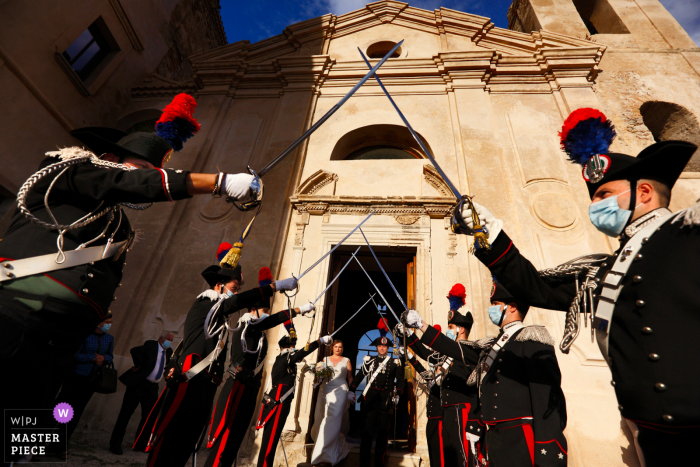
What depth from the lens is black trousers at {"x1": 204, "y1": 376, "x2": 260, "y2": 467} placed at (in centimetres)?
400

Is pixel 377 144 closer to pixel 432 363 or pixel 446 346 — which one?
pixel 432 363

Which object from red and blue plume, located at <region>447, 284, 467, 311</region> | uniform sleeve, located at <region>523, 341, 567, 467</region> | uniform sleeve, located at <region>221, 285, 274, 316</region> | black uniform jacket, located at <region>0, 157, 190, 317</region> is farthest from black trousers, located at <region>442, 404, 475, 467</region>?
black uniform jacket, located at <region>0, 157, 190, 317</region>

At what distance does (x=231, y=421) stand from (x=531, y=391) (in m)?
3.34

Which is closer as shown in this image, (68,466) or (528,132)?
(68,466)

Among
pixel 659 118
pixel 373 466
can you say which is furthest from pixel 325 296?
pixel 659 118

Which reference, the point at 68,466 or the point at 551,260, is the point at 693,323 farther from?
the point at 551,260

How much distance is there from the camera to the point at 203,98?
33.2ft

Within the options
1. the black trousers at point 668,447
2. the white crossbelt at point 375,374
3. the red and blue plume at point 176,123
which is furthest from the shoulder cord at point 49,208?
the white crossbelt at point 375,374

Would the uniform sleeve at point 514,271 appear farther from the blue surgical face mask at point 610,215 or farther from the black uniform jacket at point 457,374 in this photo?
the black uniform jacket at point 457,374

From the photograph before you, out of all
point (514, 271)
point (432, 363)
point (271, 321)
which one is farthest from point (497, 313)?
point (271, 321)

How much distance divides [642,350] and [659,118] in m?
10.7

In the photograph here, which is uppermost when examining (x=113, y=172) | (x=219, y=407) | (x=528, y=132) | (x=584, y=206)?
(x=528, y=132)

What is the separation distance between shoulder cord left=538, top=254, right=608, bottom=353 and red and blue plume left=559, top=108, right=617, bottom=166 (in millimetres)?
647

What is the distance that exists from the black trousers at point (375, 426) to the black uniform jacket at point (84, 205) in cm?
467
